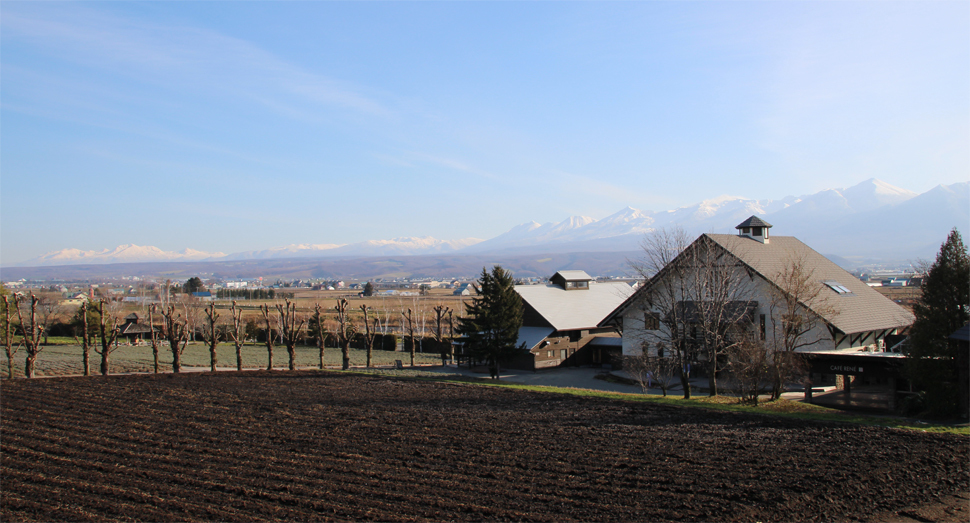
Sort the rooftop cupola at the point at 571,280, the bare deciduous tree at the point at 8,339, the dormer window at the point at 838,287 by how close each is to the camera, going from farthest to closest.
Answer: the rooftop cupola at the point at 571,280 → the bare deciduous tree at the point at 8,339 → the dormer window at the point at 838,287

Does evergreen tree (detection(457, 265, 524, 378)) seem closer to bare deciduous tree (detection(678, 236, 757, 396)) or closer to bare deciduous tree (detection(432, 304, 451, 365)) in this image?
bare deciduous tree (detection(432, 304, 451, 365))

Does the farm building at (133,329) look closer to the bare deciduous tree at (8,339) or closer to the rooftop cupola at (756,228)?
the bare deciduous tree at (8,339)

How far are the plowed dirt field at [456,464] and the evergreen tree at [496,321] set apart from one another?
13895mm

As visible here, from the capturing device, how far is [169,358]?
49750 millimetres

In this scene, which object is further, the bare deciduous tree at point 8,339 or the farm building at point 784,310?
the bare deciduous tree at point 8,339

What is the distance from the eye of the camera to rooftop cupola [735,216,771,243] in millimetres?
36969

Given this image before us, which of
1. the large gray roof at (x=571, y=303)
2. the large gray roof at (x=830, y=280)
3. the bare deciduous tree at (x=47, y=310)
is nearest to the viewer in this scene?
the large gray roof at (x=830, y=280)

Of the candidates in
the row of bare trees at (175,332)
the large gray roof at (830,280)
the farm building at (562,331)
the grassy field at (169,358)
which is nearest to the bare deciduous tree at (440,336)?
the row of bare trees at (175,332)

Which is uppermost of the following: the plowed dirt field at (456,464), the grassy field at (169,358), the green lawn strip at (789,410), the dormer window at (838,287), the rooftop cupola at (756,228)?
the rooftop cupola at (756,228)

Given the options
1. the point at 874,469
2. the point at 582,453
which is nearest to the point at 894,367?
the point at 874,469

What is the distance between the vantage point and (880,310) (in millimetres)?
32312

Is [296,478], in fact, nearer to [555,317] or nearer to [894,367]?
[894,367]

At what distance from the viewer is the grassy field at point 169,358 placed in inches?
1586

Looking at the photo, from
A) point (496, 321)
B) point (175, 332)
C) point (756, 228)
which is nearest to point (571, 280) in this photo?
point (496, 321)
